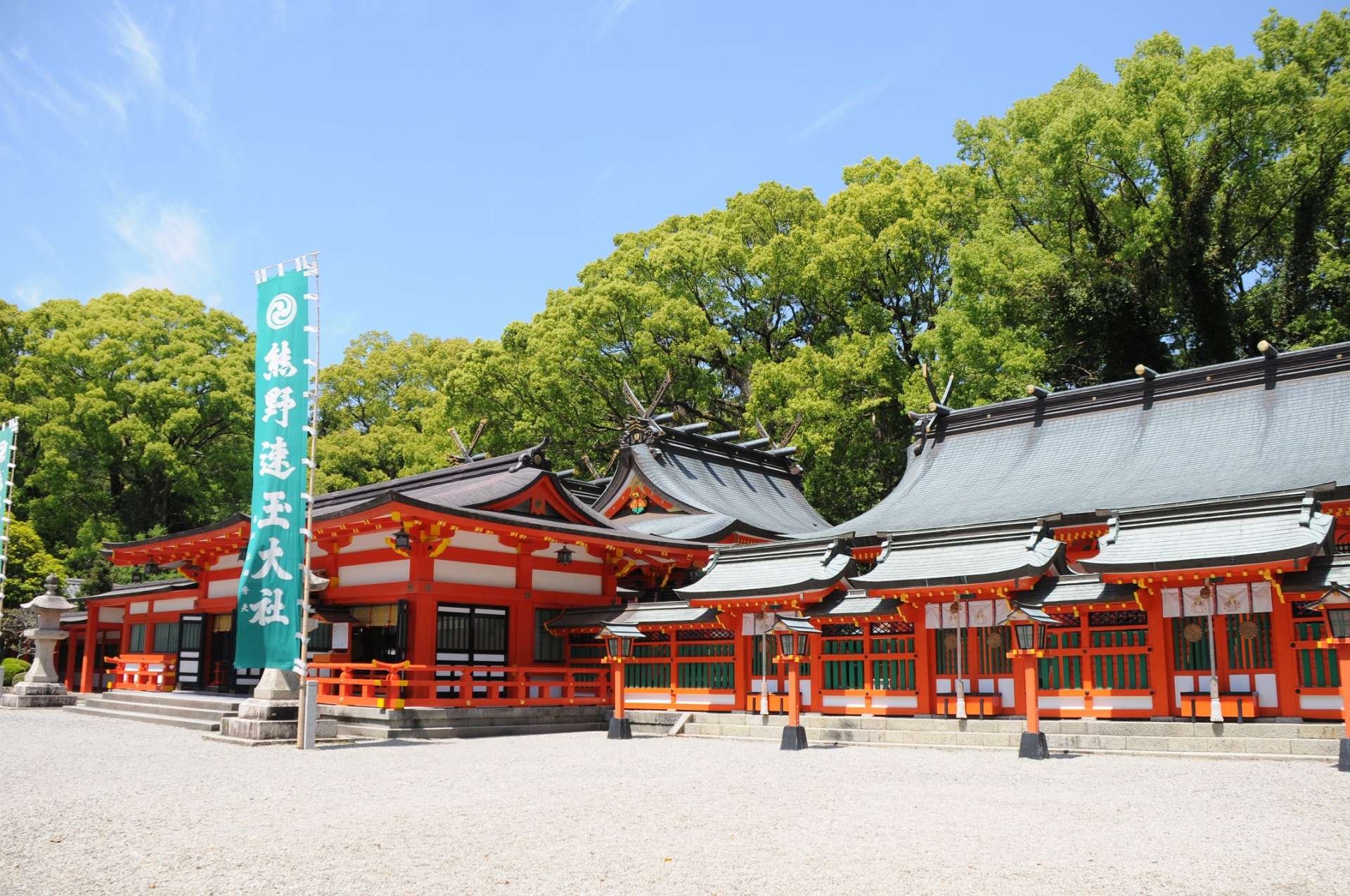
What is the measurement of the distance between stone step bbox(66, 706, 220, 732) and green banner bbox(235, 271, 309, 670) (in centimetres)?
274

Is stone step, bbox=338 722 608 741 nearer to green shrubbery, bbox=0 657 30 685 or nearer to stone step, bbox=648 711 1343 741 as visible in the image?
stone step, bbox=648 711 1343 741

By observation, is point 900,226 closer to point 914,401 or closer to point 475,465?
point 914,401

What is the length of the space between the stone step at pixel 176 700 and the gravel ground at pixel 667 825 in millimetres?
5424

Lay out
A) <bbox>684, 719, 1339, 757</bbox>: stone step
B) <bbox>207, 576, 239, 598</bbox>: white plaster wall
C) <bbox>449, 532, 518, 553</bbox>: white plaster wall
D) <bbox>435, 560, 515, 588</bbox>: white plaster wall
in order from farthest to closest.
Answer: <bbox>207, 576, 239, 598</bbox>: white plaster wall, <bbox>449, 532, 518, 553</bbox>: white plaster wall, <bbox>435, 560, 515, 588</bbox>: white plaster wall, <bbox>684, 719, 1339, 757</bbox>: stone step

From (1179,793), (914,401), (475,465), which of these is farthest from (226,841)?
(914,401)

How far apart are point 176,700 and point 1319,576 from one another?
63.8 feet

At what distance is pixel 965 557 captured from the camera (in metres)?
15.4

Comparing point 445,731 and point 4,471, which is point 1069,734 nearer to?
point 445,731

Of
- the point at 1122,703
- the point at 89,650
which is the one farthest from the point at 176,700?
the point at 1122,703

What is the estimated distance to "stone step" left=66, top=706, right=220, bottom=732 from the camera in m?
17.3

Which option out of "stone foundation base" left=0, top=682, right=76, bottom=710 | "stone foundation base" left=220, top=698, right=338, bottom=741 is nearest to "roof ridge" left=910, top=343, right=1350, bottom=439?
"stone foundation base" left=220, top=698, right=338, bottom=741

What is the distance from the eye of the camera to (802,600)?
16641 mm

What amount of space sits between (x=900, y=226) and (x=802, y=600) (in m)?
19.8

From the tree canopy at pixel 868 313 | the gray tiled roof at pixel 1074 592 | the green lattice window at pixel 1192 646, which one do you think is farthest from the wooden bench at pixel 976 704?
the tree canopy at pixel 868 313
